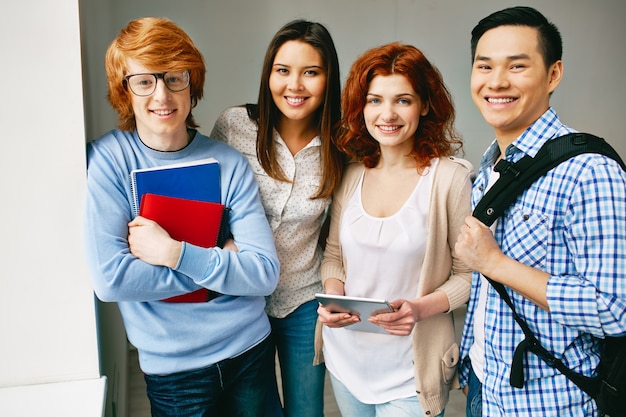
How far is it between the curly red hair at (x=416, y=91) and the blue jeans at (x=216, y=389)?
705mm

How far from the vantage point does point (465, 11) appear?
4.11 m

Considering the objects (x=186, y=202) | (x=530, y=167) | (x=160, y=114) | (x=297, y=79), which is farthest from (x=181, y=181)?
(x=530, y=167)

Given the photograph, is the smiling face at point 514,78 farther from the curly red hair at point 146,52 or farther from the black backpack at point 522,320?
the curly red hair at point 146,52

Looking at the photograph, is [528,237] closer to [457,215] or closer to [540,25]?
[457,215]

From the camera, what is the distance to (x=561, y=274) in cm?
130

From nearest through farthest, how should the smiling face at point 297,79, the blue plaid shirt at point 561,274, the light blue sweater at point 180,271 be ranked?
the blue plaid shirt at point 561,274, the light blue sweater at point 180,271, the smiling face at point 297,79

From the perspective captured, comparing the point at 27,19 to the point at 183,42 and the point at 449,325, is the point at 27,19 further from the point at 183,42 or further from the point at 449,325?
the point at 449,325

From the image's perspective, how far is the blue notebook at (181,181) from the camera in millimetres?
1480

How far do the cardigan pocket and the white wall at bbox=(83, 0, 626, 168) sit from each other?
1.97 meters

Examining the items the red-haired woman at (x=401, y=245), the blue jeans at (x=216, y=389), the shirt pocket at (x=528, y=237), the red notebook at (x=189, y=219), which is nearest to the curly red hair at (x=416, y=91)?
the red-haired woman at (x=401, y=245)

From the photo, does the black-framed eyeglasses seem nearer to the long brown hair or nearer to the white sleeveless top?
the long brown hair

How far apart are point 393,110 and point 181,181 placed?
0.67m

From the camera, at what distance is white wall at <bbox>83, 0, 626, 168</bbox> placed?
3.66 m

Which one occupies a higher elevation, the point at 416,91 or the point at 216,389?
the point at 416,91
